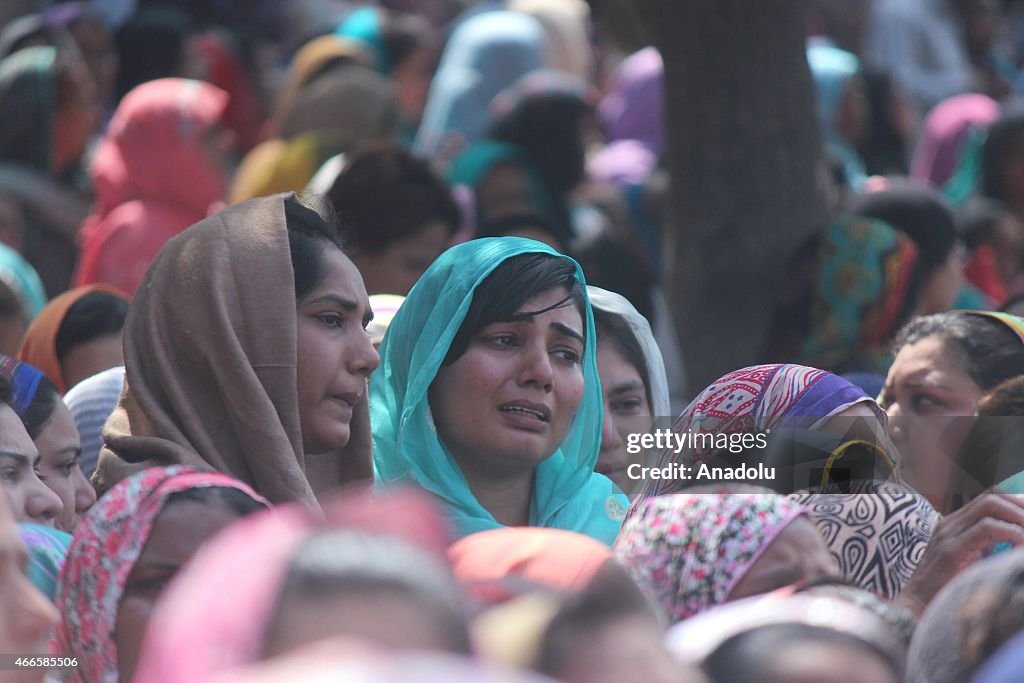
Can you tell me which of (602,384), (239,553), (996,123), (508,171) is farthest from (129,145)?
(239,553)

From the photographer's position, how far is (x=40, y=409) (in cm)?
379

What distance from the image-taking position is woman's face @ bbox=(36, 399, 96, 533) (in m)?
3.75

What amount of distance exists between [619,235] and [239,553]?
6.08 metres

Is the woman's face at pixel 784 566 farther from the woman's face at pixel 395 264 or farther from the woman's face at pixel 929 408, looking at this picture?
the woman's face at pixel 395 264

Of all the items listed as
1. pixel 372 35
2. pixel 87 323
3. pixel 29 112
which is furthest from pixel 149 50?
pixel 87 323

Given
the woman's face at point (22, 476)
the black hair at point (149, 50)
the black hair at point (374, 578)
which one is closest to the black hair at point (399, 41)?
the black hair at point (149, 50)

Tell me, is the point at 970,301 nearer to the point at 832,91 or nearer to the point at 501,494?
the point at 501,494

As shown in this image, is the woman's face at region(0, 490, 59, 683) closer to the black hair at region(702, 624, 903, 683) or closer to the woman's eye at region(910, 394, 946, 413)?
the black hair at region(702, 624, 903, 683)

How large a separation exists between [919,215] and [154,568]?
415 centimetres

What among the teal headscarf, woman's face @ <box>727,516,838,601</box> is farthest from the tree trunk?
woman's face @ <box>727,516,838,601</box>

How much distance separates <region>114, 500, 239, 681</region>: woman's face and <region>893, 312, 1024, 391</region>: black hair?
219cm

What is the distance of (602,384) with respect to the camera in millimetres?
4633

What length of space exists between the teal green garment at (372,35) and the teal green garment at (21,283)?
4.65m

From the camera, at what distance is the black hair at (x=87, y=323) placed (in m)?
4.82
